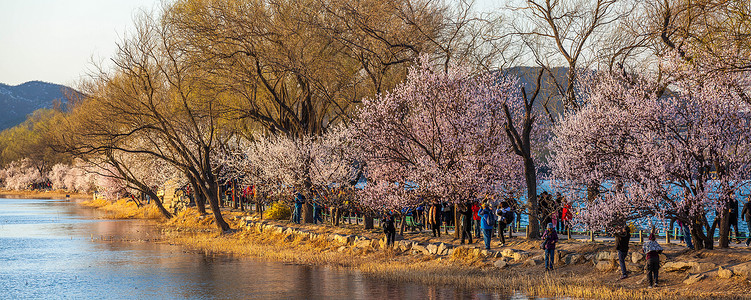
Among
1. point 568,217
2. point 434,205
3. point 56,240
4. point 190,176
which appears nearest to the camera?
point 568,217

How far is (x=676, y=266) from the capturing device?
1870 centimetres

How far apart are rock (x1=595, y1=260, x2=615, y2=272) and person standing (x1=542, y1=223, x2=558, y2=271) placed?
4.34 ft

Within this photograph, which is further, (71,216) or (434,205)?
(71,216)

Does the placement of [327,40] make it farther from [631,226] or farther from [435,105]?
[631,226]

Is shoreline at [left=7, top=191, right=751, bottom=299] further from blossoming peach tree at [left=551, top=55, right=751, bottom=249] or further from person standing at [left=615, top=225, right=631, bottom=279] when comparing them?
blossoming peach tree at [left=551, top=55, right=751, bottom=249]

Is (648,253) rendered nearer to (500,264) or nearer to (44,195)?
(500,264)

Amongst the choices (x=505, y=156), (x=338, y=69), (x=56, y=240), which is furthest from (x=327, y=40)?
(x=56, y=240)

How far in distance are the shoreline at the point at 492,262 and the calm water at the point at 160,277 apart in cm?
109

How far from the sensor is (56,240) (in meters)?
39.2

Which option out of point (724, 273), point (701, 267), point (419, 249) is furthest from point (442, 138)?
point (724, 273)

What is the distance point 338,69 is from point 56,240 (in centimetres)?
1881

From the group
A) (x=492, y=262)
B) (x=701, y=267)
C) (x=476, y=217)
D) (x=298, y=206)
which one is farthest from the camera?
(x=298, y=206)

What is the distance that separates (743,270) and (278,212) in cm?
2789

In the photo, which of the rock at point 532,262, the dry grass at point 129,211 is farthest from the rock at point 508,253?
the dry grass at point 129,211
